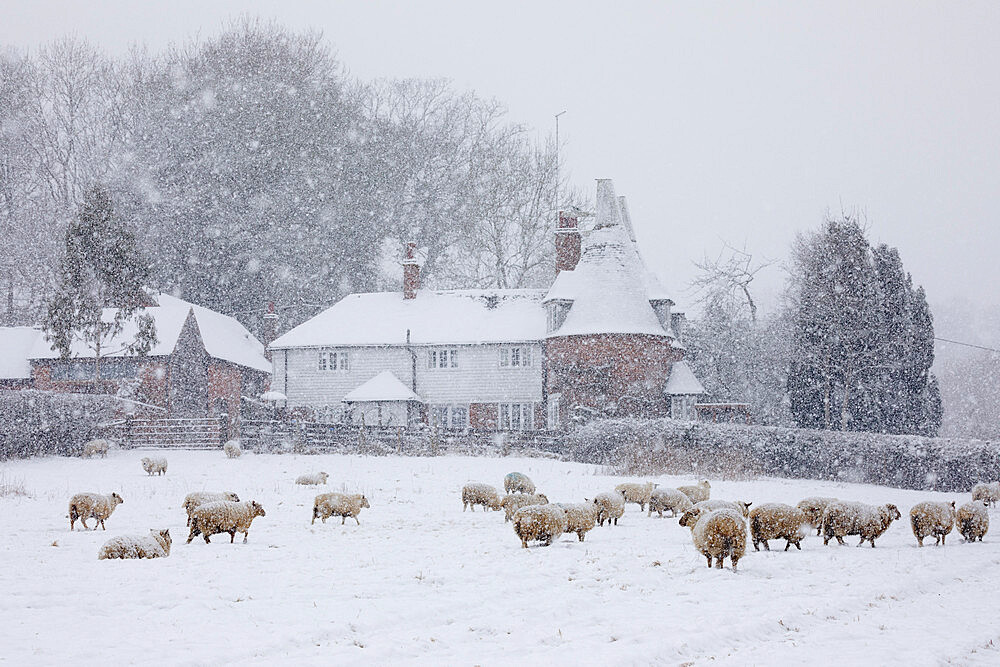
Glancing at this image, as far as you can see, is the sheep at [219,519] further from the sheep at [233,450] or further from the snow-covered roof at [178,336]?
the snow-covered roof at [178,336]

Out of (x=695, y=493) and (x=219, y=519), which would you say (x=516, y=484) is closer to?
(x=695, y=493)

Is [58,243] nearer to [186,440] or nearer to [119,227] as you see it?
[119,227]

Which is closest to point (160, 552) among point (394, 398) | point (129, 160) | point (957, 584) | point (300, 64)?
point (957, 584)

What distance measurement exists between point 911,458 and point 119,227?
1314 inches

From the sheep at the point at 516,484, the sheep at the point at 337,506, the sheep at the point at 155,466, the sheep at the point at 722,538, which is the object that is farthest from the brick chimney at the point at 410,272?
the sheep at the point at 722,538

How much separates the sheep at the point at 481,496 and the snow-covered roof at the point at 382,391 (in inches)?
979

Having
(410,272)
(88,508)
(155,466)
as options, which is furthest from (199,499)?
(410,272)

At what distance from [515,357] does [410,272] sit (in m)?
8.10

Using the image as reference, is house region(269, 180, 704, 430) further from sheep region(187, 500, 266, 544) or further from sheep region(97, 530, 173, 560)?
sheep region(97, 530, 173, 560)

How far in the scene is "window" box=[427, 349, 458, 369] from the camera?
4519 cm

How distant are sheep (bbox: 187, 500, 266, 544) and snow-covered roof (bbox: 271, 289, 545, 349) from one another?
30572 millimetres

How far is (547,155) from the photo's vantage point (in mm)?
62250

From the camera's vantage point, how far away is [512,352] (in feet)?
147

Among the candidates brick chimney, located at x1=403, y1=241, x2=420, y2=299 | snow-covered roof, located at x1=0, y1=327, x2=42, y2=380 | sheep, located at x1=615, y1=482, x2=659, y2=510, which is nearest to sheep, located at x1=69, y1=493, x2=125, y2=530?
sheep, located at x1=615, y1=482, x2=659, y2=510
